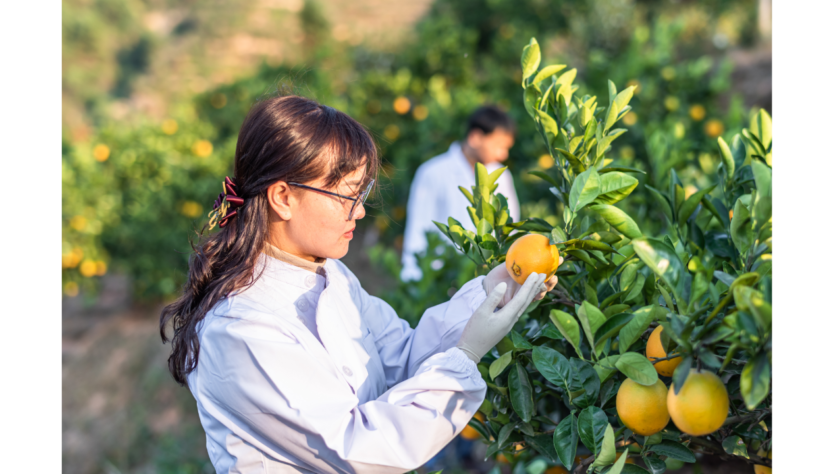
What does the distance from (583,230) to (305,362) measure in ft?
1.78

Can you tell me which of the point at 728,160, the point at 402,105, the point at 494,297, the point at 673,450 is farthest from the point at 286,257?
the point at 402,105

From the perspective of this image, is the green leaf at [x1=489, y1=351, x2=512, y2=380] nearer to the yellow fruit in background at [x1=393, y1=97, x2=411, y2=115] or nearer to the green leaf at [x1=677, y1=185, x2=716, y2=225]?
the green leaf at [x1=677, y1=185, x2=716, y2=225]

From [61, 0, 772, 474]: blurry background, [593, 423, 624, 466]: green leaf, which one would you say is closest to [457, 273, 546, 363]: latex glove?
[593, 423, 624, 466]: green leaf

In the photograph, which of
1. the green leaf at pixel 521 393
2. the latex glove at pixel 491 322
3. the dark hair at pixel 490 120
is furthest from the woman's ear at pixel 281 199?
the dark hair at pixel 490 120

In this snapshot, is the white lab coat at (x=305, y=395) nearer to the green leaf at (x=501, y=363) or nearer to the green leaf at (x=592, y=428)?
the green leaf at (x=501, y=363)

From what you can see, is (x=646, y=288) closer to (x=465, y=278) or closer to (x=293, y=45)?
(x=465, y=278)

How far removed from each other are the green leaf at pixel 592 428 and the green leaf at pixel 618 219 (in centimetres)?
29

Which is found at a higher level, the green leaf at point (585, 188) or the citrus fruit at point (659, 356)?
the green leaf at point (585, 188)

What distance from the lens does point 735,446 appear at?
0.92 metres

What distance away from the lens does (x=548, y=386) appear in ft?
3.48

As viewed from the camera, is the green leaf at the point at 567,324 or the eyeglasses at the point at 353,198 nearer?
the green leaf at the point at 567,324

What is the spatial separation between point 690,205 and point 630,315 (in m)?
0.33

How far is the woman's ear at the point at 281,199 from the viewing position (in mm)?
1087

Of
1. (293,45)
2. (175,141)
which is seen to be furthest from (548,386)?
(293,45)
